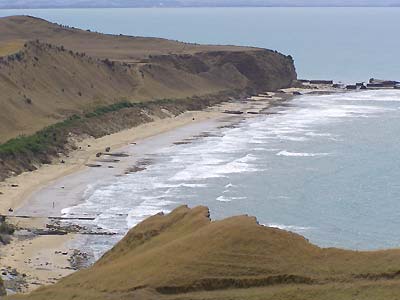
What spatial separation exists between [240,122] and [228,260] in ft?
202

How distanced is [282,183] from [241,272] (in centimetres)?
3142

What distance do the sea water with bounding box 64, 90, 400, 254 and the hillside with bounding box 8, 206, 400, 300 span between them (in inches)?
550

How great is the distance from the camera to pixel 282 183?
58.2 meters

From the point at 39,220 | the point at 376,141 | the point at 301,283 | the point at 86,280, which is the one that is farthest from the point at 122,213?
the point at 376,141

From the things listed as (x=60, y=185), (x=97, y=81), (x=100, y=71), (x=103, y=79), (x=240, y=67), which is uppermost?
(x=100, y=71)

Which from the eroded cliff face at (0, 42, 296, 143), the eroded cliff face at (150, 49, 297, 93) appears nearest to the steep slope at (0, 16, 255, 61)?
the eroded cliff face at (150, 49, 297, 93)

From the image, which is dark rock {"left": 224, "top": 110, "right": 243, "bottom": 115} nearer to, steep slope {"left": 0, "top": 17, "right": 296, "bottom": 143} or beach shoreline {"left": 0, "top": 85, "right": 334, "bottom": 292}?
beach shoreline {"left": 0, "top": 85, "right": 334, "bottom": 292}

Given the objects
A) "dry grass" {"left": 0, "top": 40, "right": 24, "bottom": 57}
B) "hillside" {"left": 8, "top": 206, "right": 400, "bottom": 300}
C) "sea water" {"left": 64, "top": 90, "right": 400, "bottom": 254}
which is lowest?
"sea water" {"left": 64, "top": 90, "right": 400, "bottom": 254}

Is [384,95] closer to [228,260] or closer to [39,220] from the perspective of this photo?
[39,220]

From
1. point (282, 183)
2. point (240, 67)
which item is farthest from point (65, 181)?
point (240, 67)

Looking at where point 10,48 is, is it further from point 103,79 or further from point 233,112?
point 233,112

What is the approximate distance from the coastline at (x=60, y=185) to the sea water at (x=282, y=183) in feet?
5.16

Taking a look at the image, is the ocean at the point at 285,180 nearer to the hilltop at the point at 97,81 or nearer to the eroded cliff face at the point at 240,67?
the hilltop at the point at 97,81

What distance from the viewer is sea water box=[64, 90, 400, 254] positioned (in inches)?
1884
